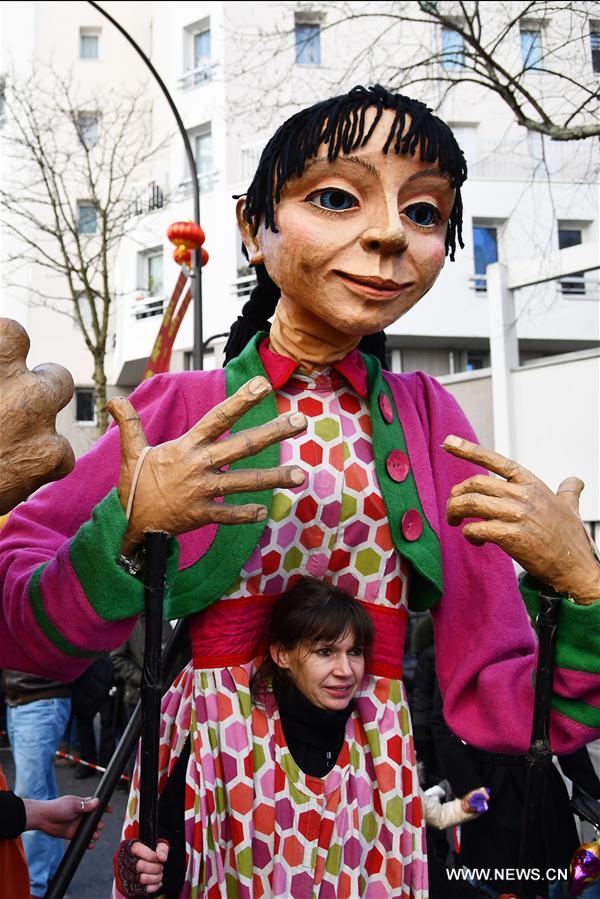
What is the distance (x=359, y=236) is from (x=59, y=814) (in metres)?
1.36

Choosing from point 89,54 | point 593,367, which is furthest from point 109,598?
point 89,54

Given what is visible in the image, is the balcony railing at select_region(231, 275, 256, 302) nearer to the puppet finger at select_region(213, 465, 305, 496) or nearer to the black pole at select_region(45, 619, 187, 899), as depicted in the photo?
the black pole at select_region(45, 619, 187, 899)

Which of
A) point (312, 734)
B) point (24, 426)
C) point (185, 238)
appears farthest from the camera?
point (185, 238)

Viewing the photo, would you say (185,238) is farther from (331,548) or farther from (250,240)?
(331,548)

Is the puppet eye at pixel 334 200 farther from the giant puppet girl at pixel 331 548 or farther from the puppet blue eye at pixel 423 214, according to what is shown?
the puppet blue eye at pixel 423 214

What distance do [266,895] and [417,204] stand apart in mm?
1311

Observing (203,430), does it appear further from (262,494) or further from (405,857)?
(405,857)

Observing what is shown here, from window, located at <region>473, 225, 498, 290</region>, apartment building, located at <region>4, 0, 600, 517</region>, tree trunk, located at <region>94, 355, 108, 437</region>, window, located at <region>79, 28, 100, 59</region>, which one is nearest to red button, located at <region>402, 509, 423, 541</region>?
tree trunk, located at <region>94, 355, 108, 437</region>

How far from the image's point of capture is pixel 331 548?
72.1 inches

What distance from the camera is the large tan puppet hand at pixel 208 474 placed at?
1.42 m

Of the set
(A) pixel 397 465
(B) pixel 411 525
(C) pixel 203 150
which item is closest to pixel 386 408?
(A) pixel 397 465

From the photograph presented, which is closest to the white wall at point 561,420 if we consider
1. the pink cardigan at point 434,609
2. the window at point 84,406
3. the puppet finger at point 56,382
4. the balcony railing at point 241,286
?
the balcony railing at point 241,286

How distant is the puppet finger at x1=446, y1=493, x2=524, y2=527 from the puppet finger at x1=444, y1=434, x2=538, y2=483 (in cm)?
4

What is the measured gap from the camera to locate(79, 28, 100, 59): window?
68.1 ft
